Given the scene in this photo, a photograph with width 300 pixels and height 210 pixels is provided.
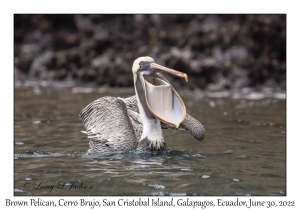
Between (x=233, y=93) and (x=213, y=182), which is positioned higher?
(x=233, y=93)

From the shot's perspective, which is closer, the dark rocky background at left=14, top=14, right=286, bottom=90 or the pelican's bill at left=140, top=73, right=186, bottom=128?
the pelican's bill at left=140, top=73, right=186, bottom=128

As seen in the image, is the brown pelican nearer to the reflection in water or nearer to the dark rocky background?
the reflection in water

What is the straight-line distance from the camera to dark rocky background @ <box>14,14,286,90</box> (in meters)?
19.7

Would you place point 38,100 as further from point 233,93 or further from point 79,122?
point 233,93

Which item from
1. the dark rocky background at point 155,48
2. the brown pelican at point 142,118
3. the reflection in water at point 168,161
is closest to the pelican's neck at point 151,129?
the brown pelican at point 142,118

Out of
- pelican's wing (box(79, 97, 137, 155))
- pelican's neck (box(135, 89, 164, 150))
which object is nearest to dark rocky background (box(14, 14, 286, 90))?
pelican's wing (box(79, 97, 137, 155))

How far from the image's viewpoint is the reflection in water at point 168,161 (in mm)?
6754

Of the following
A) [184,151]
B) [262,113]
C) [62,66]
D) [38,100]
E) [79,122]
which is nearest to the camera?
[184,151]

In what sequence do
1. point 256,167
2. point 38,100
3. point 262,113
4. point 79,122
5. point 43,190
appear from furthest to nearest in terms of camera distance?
point 38,100 < point 262,113 < point 79,122 < point 256,167 < point 43,190

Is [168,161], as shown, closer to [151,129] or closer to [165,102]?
[151,129]

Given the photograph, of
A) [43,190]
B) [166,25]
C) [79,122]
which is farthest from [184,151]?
[166,25]

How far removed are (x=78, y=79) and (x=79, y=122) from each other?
9.10m

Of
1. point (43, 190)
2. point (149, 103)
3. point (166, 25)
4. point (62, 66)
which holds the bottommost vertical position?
point (43, 190)

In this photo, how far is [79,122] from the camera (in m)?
12.4
